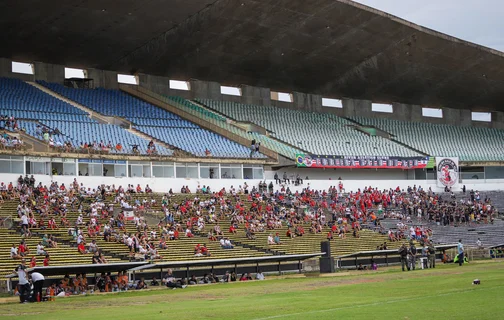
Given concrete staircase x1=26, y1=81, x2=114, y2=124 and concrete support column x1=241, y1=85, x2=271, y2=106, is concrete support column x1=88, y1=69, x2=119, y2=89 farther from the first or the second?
concrete support column x1=241, y1=85, x2=271, y2=106

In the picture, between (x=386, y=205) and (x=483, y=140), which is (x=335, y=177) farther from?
(x=483, y=140)

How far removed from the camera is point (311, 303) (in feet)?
76.2

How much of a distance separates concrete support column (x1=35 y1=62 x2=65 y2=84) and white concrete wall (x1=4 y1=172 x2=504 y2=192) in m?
14.8

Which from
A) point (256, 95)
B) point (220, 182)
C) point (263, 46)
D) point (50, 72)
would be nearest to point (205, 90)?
point (256, 95)

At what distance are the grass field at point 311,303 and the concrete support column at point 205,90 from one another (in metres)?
38.9

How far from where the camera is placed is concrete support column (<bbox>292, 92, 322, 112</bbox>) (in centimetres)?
7675

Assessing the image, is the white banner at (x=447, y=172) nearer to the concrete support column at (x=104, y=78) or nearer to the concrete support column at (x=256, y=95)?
the concrete support column at (x=256, y=95)

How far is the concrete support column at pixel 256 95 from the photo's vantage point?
2896 inches

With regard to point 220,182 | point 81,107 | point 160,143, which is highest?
point 81,107

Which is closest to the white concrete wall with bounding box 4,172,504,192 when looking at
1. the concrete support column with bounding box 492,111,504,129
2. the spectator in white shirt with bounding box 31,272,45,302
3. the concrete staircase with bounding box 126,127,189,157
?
the concrete staircase with bounding box 126,127,189,157

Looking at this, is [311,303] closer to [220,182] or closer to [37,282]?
[37,282]

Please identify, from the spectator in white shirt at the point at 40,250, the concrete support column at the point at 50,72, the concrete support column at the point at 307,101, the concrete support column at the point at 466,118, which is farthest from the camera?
the concrete support column at the point at 466,118

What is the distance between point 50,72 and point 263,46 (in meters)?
15.7

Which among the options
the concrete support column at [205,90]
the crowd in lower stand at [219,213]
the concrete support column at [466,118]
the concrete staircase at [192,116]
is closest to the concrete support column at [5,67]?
the concrete staircase at [192,116]
